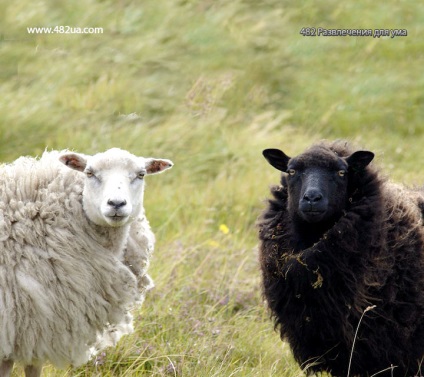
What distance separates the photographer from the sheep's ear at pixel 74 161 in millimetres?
4391

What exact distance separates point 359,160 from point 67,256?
176 centimetres

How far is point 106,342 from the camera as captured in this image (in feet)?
15.0

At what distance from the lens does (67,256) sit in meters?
4.27

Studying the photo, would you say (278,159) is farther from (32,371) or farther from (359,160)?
(32,371)

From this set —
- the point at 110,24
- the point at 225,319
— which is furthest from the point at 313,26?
the point at 225,319

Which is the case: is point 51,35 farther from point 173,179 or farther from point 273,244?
point 273,244

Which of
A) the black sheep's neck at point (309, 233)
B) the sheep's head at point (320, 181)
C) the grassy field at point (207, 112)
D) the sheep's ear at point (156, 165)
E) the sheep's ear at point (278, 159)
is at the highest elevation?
the sheep's ear at point (156, 165)

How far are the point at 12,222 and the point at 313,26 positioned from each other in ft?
29.1

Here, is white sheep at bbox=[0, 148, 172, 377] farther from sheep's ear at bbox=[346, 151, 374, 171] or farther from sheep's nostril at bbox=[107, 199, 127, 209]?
sheep's ear at bbox=[346, 151, 374, 171]

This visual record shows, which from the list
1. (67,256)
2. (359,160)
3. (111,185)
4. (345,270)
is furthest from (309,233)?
(67,256)

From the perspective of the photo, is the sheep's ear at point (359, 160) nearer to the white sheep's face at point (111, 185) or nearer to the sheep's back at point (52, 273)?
the white sheep's face at point (111, 185)

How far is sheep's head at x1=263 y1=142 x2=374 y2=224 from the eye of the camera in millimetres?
4516

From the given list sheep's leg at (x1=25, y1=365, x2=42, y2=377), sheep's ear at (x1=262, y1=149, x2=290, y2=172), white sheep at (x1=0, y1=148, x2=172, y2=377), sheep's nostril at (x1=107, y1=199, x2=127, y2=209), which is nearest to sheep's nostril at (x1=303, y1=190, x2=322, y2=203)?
sheep's ear at (x1=262, y1=149, x2=290, y2=172)

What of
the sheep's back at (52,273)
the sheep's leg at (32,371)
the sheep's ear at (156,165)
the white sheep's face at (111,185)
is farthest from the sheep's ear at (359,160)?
the sheep's leg at (32,371)
